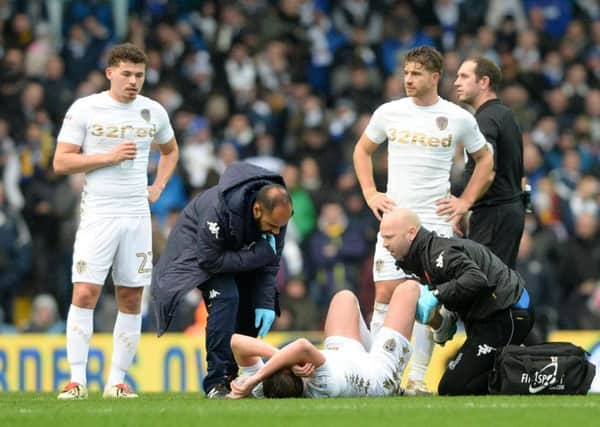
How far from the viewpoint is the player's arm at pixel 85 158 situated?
11023 mm

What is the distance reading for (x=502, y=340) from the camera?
1111 cm

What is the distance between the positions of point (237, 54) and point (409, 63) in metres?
10.2

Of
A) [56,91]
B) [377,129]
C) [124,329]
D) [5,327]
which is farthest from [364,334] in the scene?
[56,91]

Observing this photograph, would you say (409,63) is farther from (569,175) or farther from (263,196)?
(569,175)

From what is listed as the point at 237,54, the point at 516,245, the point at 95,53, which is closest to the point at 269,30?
the point at 237,54

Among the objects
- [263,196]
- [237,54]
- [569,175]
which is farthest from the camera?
[237,54]

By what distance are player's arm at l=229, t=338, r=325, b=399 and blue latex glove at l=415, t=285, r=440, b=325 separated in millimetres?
947

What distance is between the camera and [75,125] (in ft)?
36.4

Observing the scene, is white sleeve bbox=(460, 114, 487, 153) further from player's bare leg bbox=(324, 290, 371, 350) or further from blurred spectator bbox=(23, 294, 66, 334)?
blurred spectator bbox=(23, 294, 66, 334)

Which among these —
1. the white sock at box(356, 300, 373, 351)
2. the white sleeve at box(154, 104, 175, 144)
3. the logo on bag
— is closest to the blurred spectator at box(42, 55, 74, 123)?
the white sleeve at box(154, 104, 175, 144)

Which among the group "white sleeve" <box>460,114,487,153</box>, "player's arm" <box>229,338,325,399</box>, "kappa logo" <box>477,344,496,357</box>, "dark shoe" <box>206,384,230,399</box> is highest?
"white sleeve" <box>460,114,487,153</box>

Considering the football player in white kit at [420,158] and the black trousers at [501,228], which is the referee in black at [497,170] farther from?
the football player in white kit at [420,158]

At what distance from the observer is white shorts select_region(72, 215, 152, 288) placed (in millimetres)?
11086

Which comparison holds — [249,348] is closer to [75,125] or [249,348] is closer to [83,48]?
[75,125]
